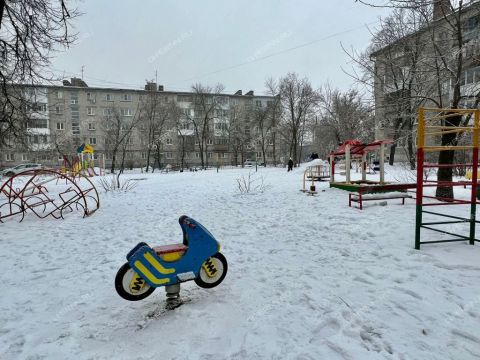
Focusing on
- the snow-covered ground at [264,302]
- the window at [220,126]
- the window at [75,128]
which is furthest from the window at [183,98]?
the snow-covered ground at [264,302]

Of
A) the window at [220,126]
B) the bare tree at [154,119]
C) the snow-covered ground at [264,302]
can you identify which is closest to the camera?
the snow-covered ground at [264,302]

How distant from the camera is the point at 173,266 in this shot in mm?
2852

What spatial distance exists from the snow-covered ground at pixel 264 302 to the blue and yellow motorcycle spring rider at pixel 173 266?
0.72 feet

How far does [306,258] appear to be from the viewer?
13.9 feet

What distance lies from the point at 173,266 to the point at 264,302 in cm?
97

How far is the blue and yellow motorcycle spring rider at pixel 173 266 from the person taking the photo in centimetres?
271

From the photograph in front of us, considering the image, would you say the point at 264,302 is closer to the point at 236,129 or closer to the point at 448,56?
the point at 448,56

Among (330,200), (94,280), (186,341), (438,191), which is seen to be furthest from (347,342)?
(438,191)

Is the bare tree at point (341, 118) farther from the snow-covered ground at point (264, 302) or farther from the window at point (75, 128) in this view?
the window at point (75, 128)

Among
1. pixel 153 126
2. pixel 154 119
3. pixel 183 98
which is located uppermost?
pixel 183 98

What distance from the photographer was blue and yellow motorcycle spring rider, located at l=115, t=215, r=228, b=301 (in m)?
2.71

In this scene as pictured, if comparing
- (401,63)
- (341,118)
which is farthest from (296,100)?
(401,63)

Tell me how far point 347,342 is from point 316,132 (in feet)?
144

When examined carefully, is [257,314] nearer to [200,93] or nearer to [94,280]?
[94,280]
